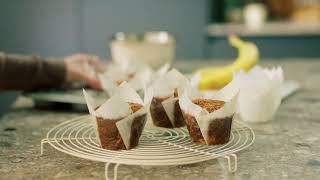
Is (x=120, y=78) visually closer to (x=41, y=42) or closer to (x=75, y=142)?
(x=75, y=142)

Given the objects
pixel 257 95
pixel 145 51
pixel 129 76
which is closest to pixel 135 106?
pixel 257 95

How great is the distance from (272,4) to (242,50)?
2176 mm

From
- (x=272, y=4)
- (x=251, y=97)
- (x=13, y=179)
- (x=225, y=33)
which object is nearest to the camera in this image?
(x=13, y=179)

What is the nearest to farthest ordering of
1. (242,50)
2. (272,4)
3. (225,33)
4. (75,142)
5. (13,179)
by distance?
(13,179), (75,142), (242,50), (225,33), (272,4)

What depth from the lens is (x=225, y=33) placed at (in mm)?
3299

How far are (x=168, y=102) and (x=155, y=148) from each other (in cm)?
17

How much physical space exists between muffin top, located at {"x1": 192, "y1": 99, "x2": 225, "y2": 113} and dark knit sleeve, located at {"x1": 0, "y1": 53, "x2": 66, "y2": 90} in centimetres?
62

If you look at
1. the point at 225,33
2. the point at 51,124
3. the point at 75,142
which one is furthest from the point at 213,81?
the point at 225,33

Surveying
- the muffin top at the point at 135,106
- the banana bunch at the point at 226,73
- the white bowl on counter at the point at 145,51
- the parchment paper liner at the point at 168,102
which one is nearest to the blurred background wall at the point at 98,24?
the white bowl on counter at the point at 145,51

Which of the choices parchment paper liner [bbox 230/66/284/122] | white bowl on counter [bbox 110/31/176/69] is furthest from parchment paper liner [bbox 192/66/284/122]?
white bowl on counter [bbox 110/31/176/69]

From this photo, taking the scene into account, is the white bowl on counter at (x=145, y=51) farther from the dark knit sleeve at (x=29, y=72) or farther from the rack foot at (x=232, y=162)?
the rack foot at (x=232, y=162)

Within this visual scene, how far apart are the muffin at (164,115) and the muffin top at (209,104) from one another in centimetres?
6

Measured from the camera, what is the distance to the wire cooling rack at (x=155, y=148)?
2.61 feet

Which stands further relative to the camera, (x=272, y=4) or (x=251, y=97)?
(x=272, y=4)
